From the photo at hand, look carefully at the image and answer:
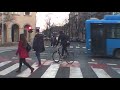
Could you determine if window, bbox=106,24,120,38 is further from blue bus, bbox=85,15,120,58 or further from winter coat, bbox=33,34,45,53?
winter coat, bbox=33,34,45,53

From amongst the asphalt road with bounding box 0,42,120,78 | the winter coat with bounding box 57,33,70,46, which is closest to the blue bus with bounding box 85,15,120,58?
the asphalt road with bounding box 0,42,120,78

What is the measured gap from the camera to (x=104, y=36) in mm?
19453

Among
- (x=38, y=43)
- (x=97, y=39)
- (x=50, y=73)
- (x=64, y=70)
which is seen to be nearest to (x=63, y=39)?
(x=38, y=43)

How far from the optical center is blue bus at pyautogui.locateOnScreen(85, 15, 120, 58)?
19297mm

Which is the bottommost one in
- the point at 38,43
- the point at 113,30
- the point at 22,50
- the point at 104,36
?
the point at 22,50

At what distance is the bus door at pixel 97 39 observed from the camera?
19.4m

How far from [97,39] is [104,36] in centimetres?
46

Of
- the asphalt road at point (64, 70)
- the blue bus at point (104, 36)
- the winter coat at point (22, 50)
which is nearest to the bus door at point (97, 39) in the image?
the blue bus at point (104, 36)

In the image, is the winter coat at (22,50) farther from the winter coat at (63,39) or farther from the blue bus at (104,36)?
the blue bus at (104,36)

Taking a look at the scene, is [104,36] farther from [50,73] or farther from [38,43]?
[50,73]
